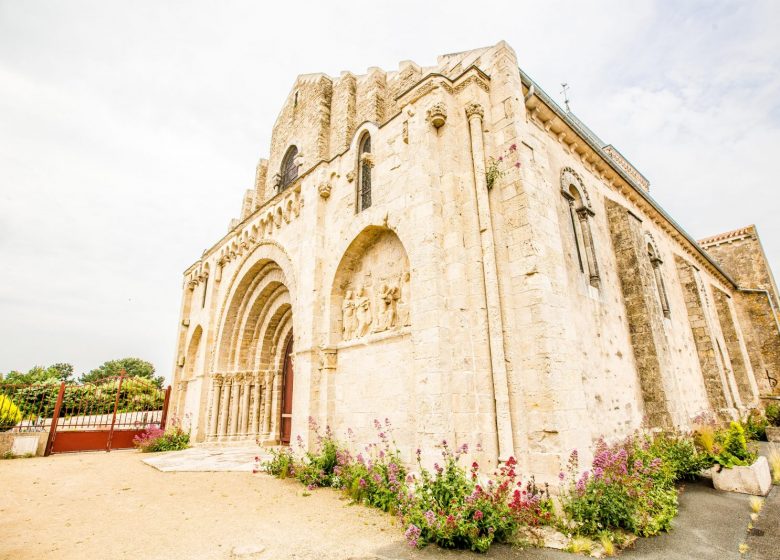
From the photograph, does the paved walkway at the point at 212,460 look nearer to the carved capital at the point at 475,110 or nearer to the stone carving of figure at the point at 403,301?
the stone carving of figure at the point at 403,301

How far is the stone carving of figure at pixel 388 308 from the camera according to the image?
6.36 meters

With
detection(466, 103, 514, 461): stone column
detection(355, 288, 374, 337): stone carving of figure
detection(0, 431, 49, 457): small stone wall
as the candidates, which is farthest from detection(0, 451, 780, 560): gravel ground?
detection(0, 431, 49, 457): small stone wall

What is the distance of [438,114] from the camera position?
591 centimetres

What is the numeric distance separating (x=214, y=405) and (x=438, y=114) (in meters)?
10.2

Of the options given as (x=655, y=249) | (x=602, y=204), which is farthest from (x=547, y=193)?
(x=655, y=249)

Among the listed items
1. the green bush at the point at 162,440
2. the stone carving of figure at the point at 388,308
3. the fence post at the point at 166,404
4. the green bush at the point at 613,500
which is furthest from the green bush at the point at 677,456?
the fence post at the point at 166,404

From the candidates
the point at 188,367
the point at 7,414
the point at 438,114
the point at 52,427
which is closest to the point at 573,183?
the point at 438,114

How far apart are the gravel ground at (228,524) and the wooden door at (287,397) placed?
4.20 meters

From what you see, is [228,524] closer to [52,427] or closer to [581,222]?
[581,222]

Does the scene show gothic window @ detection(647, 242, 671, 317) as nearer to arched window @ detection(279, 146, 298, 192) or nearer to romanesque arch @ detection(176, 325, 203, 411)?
arched window @ detection(279, 146, 298, 192)

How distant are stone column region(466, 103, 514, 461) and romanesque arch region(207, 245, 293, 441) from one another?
6.87 meters

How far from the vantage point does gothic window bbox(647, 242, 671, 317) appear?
991 centimetres

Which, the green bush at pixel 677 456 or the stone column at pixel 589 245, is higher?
the stone column at pixel 589 245

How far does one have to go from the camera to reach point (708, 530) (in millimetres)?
4008
